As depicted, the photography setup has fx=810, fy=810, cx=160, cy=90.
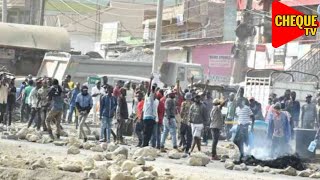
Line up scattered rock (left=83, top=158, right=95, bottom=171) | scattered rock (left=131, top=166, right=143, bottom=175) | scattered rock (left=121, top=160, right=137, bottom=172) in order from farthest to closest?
scattered rock (left=83, top=158, right=95, bottom=171) < scattered rock (left=121, top=160, right=137, bottom=172) < scattered rock (left=131, top=166, right=143, bottom=175)

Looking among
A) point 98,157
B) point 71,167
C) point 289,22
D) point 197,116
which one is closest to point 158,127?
point 197,116

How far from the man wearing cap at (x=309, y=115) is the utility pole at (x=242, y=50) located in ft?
46.5

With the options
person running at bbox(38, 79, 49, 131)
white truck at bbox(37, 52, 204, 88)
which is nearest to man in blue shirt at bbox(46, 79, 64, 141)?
person running at bbox(38, 79, 49, 131)

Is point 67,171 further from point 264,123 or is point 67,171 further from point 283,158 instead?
point 264,123

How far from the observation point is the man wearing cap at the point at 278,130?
18922mm

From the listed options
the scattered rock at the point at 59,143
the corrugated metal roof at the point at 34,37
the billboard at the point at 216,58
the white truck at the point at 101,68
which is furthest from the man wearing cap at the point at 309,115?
the billboard at the point at 216,58

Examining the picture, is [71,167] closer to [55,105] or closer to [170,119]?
[170,119]

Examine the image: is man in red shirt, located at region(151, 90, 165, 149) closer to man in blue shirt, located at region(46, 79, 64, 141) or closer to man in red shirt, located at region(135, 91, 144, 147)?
man in red shirt, located at region(135, 91, 144, 147)

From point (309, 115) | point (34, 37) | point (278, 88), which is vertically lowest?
point (309, 115)

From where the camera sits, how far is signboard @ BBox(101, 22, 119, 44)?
2239 inches

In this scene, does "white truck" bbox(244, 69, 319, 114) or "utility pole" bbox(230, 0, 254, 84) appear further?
"utility pole" bbox(230, 0, 254, 84)

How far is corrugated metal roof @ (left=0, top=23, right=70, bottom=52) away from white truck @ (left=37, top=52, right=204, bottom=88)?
153cm

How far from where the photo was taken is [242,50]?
38.9 m

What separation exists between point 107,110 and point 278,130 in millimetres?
4741
